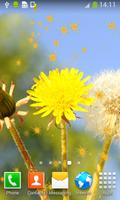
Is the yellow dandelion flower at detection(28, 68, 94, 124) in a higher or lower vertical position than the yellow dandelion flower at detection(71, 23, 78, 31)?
lower

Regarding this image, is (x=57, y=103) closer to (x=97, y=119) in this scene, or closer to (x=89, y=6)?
(x=97, y=119)

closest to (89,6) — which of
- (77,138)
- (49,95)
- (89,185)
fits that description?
(49,95)

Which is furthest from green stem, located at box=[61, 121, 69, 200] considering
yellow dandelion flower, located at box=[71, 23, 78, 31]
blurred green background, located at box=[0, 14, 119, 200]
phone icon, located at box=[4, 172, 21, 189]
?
yellow dandelion flower, located at box=[71, 23, 78, 31]


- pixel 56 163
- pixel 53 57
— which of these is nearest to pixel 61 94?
pixel 53 57

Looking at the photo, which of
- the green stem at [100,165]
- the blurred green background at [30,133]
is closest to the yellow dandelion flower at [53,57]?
the blurred green background at [30,133]

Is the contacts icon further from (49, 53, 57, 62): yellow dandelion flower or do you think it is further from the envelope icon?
(49, 53, 57, 62): yellow dandelion flower

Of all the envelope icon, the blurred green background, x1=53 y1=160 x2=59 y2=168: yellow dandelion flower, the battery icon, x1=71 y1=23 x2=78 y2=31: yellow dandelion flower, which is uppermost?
the battery icon

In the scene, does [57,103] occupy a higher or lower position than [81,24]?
lower
